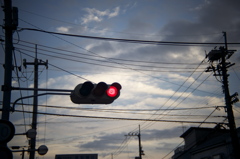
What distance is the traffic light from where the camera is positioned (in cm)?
642

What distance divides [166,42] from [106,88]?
5.04 meters

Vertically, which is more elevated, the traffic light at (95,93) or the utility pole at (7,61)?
the utility pole at (7,61)

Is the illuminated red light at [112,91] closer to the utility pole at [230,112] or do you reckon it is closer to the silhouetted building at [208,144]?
the utility pole at [230,112]

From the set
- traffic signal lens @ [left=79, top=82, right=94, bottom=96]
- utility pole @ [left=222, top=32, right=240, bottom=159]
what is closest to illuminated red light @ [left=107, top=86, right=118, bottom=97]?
traffic signal lens @ [left=79, top=82, right=94, bottom=96]

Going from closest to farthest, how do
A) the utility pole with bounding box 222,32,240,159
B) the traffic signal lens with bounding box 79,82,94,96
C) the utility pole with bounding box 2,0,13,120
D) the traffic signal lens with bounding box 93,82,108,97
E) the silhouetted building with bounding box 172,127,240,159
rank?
the traffic signal lens with bounding box 79,82,94,96 → the traffic signal lens with bounding box 93,82,108,97 → the utility pole with bounding box 2,0,13,120 → the utility pole with bounding box 222,32,240,159 → the silhouetted building with bounding box 172,127,240,159

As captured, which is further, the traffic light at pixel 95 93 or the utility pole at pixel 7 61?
the utility pole at pixel 7 61

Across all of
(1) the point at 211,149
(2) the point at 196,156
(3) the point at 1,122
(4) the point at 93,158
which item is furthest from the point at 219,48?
(4) the point at 93,158

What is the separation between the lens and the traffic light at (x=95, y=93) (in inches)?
253

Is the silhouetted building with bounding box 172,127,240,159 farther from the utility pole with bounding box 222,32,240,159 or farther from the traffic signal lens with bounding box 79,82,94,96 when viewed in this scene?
the traffic signal lens with bounding box 79,82,94,96

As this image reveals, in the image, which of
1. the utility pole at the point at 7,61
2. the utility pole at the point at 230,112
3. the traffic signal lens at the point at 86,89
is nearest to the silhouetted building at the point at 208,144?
the utility pole at the point at 230,112

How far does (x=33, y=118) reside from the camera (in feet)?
63.6

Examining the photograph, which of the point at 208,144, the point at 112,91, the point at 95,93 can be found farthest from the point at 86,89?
the point at 208,144

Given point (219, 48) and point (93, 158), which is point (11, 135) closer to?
point (219, 48)

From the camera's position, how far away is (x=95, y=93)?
6.53 metres
